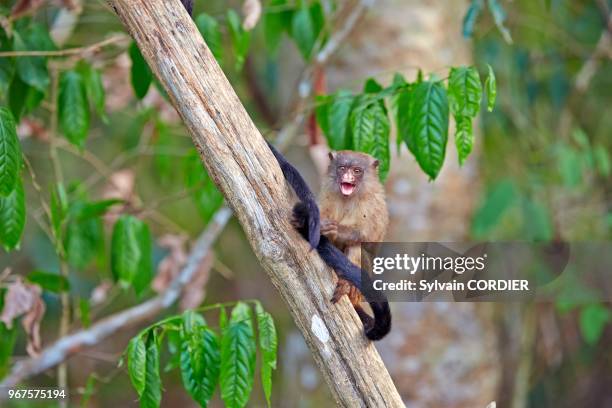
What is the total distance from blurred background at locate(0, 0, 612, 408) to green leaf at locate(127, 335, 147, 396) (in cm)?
98

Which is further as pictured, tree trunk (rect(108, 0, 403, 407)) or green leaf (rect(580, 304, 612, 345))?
green leaf (rect(580, 304, 612, 345))

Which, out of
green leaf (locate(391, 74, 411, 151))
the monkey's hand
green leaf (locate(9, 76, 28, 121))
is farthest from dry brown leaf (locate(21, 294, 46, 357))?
green leaf (locate(391, 74, 411, 151))

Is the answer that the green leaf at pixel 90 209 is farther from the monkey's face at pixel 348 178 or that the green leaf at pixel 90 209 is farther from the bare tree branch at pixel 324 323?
the bare tree branch at pixel 324 323

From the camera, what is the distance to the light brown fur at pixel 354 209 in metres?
2.79

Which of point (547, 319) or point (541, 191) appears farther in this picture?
point (547, 319)

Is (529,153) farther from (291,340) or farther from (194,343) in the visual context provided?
(194,343)

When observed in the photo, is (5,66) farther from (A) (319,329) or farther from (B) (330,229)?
(A) (319,329)

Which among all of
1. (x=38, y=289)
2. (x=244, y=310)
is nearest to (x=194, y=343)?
(x=244, y=310)

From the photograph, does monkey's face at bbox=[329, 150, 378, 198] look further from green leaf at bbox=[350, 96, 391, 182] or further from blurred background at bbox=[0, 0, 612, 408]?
blurred background at bbox=[0, 0, 612, 408]

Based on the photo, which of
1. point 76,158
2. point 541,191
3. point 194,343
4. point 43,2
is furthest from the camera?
point 76,158

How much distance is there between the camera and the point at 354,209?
9.45ft

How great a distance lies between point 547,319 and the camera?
6.45 m

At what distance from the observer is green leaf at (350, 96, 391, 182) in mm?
2648

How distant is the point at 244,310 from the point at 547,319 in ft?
14.6
